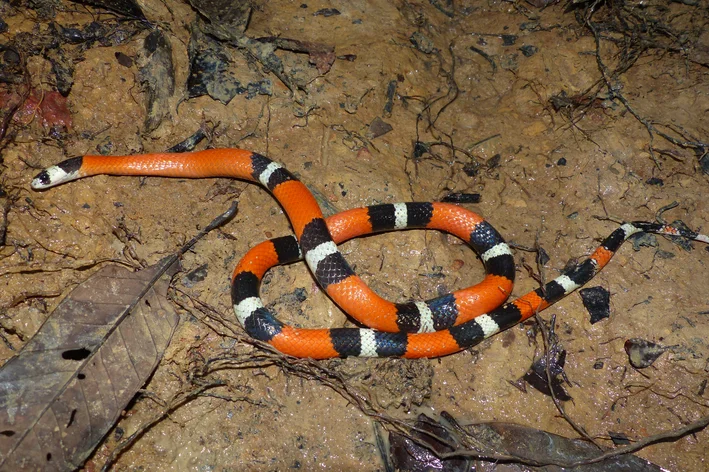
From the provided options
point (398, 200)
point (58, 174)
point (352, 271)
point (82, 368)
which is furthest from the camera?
point (398, 200)

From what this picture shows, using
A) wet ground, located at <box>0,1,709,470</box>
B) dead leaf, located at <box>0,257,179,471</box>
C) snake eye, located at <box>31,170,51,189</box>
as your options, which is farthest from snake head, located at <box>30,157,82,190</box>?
dead leaf, located at <box>0,257,179,471</box>

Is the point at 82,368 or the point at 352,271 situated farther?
the point at 352,271

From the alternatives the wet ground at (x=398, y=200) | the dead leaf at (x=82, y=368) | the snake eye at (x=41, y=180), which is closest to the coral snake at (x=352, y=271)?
the snake eye at (x=41, y=180)

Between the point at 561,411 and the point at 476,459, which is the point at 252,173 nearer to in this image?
the point at 476,459

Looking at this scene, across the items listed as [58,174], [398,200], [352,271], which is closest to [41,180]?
[58,174]

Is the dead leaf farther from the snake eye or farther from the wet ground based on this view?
the snake eye

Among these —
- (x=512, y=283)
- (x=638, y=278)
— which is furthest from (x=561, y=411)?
(x=638, y=278)

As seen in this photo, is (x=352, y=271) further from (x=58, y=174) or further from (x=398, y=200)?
(x=58, y=174)

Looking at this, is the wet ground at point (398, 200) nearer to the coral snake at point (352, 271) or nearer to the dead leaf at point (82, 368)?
the coral snake at point (352, 271)
